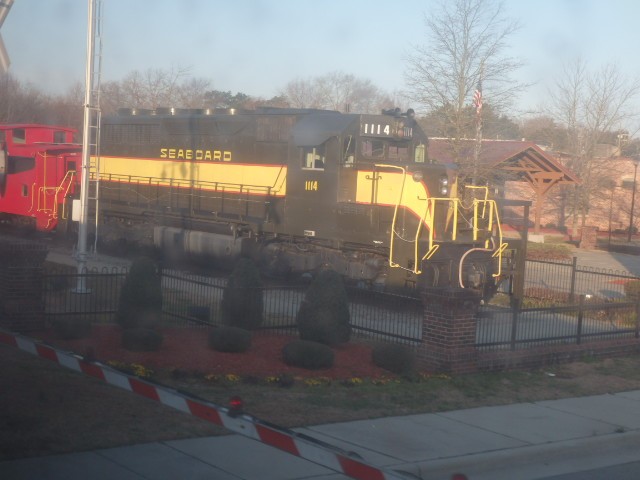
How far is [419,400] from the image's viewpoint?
36.1ft

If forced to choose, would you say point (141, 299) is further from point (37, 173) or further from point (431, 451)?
point (37, 173)

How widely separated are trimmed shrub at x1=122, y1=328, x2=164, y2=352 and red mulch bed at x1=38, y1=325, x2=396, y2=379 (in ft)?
0.31

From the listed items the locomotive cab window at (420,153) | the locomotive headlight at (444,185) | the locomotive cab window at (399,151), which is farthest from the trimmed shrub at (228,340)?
the locomotive cab window at (420,153)

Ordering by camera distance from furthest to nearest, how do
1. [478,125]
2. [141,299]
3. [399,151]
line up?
[478,125] < [399,151] < [141,299]

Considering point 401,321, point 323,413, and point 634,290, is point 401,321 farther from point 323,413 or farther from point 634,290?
point 634,290

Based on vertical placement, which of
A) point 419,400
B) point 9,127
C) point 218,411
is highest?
point 9,127

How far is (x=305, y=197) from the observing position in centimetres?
2070

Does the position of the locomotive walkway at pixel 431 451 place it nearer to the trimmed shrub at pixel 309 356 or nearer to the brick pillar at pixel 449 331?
the brick pillar at pixel 449 331

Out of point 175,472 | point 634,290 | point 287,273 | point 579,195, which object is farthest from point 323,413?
point 579,195

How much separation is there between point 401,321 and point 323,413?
5631 millimetres

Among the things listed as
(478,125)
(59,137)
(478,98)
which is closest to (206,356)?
(478,125)

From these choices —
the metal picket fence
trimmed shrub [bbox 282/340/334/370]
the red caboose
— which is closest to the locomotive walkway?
trimmed shrub [bbox 282/340/334/370]

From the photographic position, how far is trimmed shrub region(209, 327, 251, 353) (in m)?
12.7

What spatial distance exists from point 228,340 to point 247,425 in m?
6.69
